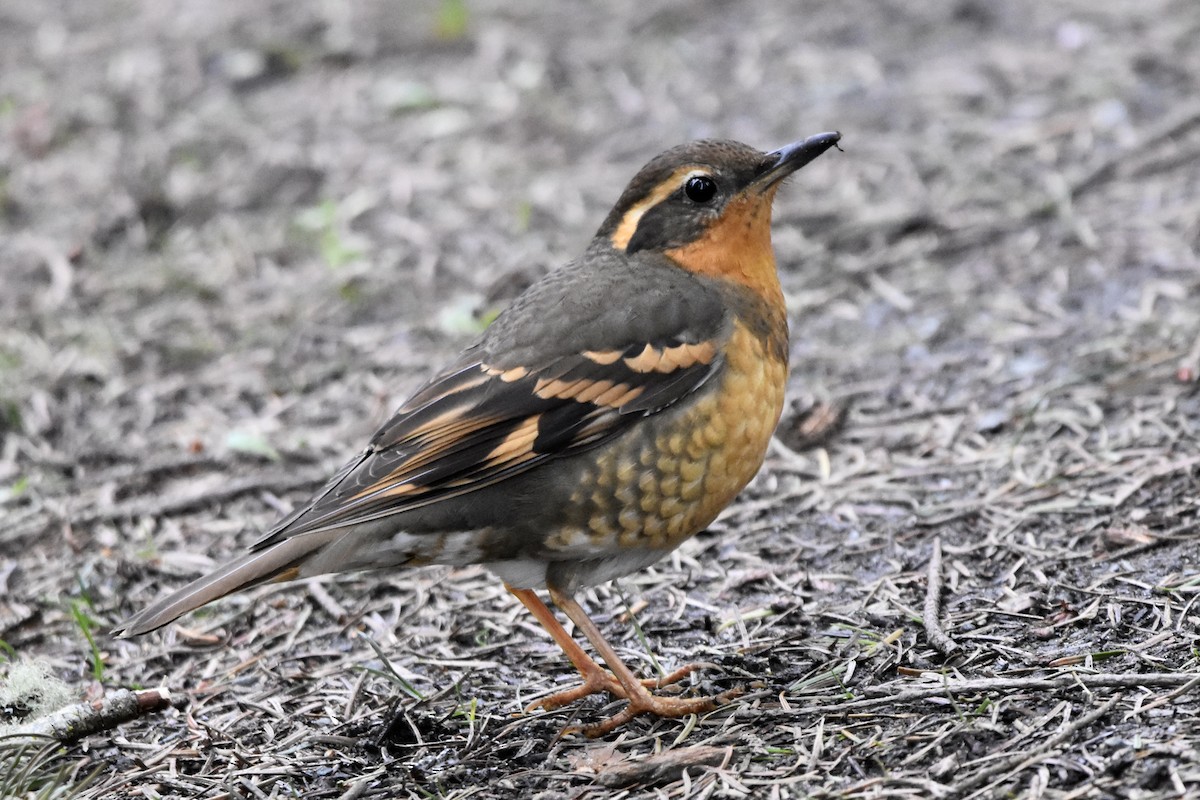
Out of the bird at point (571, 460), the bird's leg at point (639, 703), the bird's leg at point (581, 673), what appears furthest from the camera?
the bird's leg at point (581, 673)

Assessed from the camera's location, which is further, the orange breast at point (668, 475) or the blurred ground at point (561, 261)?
the orange breast at point (668, 475)

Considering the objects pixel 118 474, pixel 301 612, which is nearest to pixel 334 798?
pixel 301 612

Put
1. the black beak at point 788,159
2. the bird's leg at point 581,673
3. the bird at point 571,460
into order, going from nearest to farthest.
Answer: the bird at point 571,460
the bird's leg at point 581,673
the black beak at point 788,159

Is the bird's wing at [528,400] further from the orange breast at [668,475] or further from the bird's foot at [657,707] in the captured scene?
the bird's foot at [657,707]

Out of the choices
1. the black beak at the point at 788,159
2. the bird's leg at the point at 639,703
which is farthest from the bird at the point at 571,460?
the black beak at the point at 788,159

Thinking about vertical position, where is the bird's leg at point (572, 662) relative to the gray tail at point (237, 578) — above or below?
below

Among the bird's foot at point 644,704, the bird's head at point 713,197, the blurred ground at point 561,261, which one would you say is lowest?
the bird's foot at point 644,704

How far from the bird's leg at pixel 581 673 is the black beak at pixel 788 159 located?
175cm

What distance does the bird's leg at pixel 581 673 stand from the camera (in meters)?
4.78

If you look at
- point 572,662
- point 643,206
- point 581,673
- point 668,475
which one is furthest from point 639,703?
point 643,206

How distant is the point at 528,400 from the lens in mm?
4742

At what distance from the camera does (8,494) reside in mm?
6297

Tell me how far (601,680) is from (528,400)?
999 mm

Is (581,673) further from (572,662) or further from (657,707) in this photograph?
(657,707)
